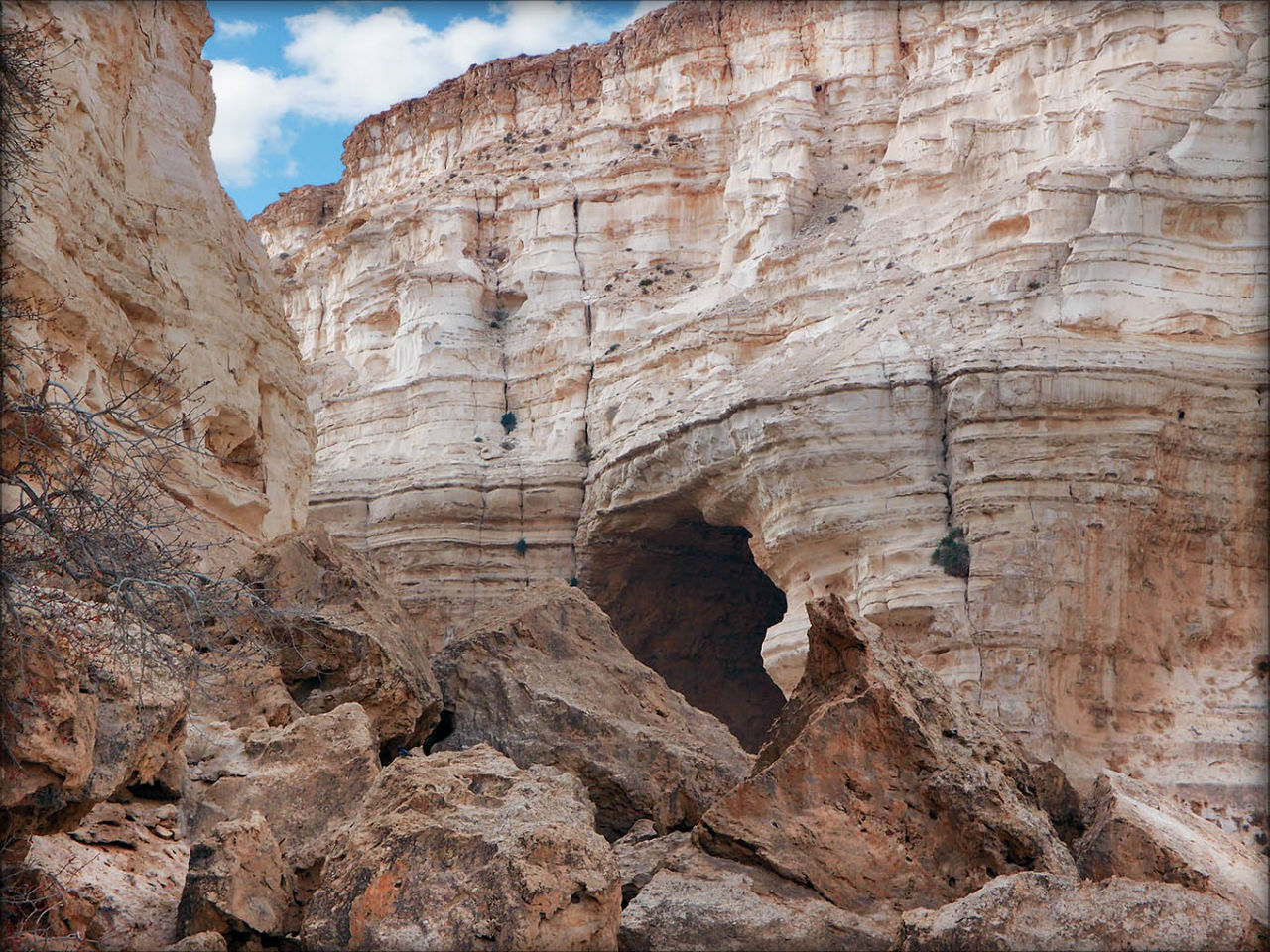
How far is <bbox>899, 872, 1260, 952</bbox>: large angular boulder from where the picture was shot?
7.50 meters

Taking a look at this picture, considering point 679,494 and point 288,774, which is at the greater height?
point 679,494

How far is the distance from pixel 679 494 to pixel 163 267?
517 inches

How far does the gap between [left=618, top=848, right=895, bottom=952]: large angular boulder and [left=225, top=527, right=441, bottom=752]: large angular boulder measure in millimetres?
2986

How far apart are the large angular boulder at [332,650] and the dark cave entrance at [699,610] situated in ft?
59.3

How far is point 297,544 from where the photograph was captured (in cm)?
1265

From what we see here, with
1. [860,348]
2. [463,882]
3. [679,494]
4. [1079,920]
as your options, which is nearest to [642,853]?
[463,882]

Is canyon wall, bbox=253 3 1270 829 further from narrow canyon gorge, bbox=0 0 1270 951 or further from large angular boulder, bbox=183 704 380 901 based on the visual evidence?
large angular boulder, bbox=183 704 380 901

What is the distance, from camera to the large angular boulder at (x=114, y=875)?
752cm

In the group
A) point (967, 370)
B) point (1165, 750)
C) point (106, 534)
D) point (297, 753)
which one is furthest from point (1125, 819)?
point (967, 370)

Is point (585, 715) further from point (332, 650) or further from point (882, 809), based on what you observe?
point (882, 809)

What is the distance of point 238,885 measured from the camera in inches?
310

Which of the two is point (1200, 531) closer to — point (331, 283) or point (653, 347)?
point (653, 347)

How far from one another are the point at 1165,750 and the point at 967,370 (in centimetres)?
619

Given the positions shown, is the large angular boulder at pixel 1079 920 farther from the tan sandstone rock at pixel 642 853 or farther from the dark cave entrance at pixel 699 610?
the dark cave entrance at pixel 699 610
